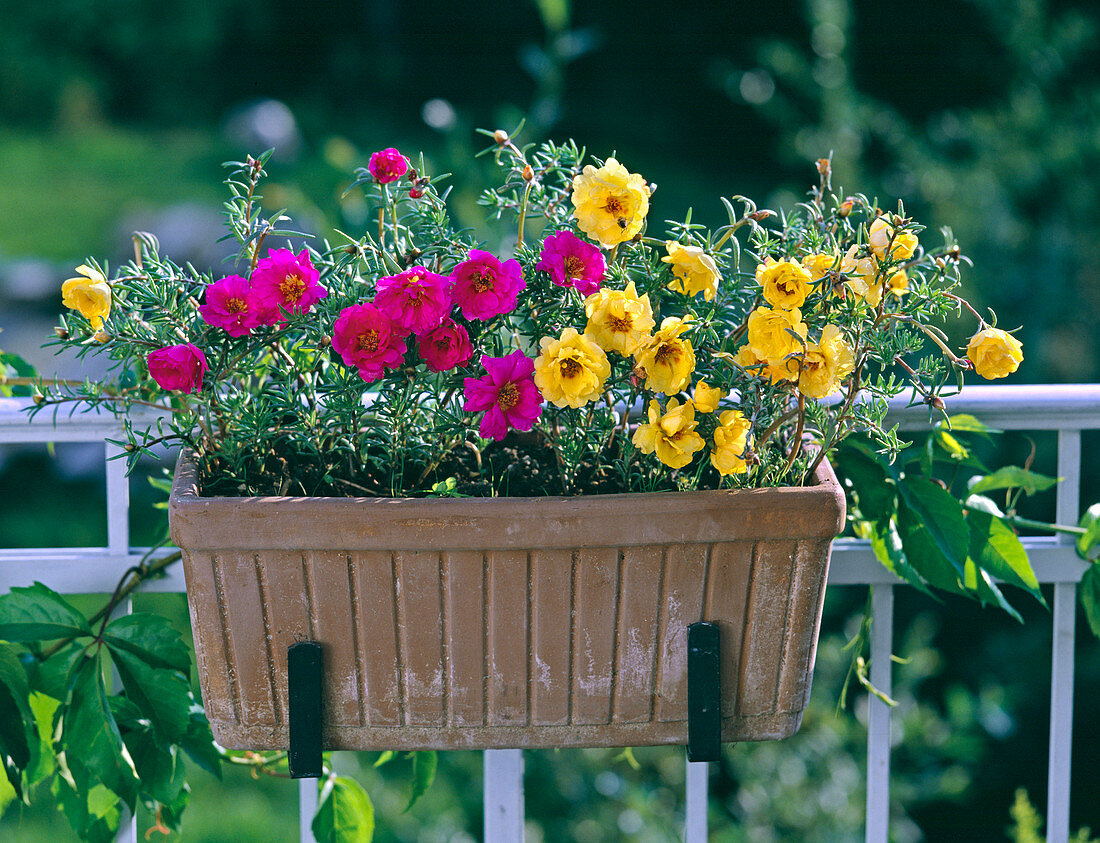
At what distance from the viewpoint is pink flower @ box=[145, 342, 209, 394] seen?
77cm

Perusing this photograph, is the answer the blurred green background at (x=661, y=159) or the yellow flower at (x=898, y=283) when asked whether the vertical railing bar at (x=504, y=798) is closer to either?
the blurred green background at (x=661, y=159)

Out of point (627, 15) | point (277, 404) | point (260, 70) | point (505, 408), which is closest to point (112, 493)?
point (277, 404)

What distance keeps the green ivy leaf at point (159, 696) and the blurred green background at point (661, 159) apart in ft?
0.83

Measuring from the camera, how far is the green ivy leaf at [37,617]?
95 centimetres

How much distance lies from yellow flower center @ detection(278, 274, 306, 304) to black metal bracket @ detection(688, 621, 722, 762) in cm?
39

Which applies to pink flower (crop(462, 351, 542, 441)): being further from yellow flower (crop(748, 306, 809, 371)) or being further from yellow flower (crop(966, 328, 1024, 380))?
yellow flower (crop(966, 328, 1024, 380))

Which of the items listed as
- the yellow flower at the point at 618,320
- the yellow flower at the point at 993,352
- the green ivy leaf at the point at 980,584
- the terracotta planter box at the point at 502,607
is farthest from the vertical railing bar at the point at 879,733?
the yellow flower at the point at 618,320

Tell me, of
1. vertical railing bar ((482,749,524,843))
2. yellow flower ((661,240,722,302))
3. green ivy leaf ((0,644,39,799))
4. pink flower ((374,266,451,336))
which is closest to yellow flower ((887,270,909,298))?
yellow flower ((661,240,722,302))

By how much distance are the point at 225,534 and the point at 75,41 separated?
7.76 m

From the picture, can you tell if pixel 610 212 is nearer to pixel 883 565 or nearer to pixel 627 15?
pixel 883 565

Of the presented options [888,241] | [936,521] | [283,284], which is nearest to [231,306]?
[283,284]

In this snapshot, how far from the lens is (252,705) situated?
866 mm

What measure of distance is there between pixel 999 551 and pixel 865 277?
0.35 meters

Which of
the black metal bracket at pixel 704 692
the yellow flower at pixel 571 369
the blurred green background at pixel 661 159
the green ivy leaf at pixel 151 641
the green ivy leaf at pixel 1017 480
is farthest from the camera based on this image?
the blurred green background at pixel 661 159
